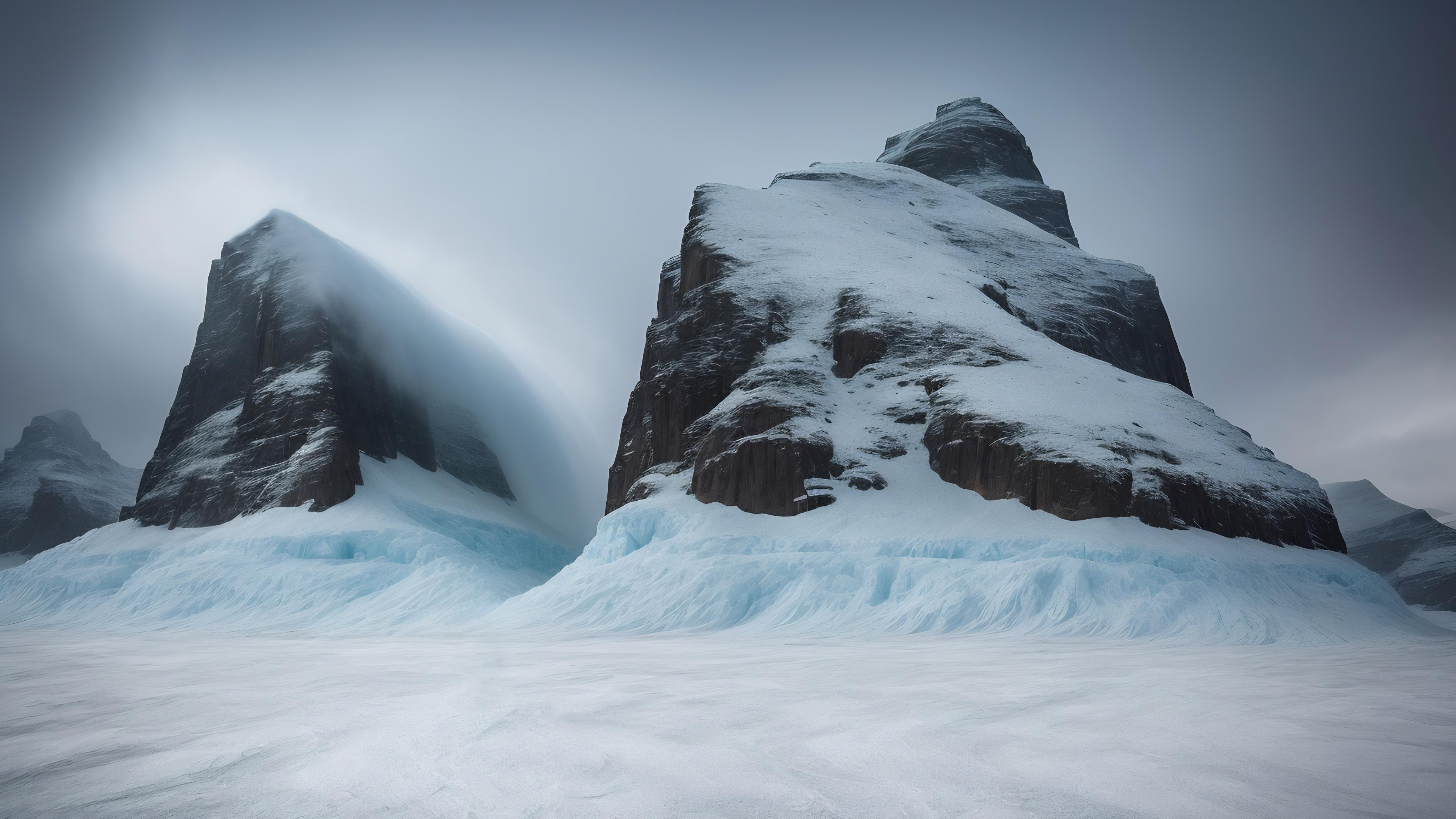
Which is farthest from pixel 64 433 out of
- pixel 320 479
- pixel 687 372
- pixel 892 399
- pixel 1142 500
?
pixel 1142 500

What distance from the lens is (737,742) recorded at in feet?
15.5

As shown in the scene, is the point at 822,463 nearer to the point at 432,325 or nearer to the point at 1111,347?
the point at 1111,347

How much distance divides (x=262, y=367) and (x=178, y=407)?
48.6ft

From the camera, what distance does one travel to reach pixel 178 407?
6244 centimetres

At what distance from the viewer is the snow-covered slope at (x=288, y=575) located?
107ft

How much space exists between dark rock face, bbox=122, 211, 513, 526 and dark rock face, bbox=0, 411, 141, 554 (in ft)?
109

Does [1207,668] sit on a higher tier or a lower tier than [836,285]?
lower

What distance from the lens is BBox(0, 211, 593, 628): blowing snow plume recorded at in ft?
116

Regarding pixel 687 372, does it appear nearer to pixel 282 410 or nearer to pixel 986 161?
pixel 282 410

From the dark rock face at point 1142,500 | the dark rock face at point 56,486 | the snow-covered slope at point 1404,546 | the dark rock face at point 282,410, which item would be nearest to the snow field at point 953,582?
the dark rock face at point 1142,500

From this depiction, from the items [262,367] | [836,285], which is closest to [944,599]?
[836,285]

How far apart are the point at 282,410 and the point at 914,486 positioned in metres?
46.7

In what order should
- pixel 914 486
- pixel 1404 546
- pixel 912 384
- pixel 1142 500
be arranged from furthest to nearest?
pixel 1404 546 < pixel 912 384 < pixel 914 486 < pixel 1142 500

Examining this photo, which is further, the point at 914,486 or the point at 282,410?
the point at 282,410
